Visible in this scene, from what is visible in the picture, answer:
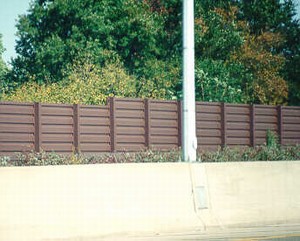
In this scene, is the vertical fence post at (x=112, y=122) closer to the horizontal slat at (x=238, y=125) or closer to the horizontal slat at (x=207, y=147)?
the horizontal slat at (x=207, y=147)

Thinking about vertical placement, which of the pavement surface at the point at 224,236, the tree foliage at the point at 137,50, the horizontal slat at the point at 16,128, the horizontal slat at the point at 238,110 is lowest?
the pavement surface at the point at 224,236

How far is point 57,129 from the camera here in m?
24.8

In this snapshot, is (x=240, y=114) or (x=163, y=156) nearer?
(x=163, y=156)

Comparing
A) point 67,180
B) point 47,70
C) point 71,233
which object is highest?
point 47,70

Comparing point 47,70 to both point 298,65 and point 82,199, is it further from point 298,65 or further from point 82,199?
point 82,199

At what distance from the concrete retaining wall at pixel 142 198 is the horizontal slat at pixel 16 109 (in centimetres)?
1366

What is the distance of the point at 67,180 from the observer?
10266mm

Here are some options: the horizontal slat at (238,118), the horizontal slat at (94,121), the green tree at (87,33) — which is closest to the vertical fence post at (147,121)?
the horizontal slat at (94,121)

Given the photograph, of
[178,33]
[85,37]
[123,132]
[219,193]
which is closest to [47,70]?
[85,37]

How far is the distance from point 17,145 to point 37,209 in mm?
14511

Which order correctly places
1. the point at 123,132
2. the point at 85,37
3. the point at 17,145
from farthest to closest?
1. the point at 85,37
2. the point at 123,132
3. the point at 17,145

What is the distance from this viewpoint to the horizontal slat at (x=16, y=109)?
78.5 ft

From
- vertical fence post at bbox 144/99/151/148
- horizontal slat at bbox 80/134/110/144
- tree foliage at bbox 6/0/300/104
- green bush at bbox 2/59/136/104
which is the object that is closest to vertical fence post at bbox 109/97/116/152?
horizontal slat at bbox 80/134/110/144

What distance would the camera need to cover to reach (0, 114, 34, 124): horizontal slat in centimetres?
2394
